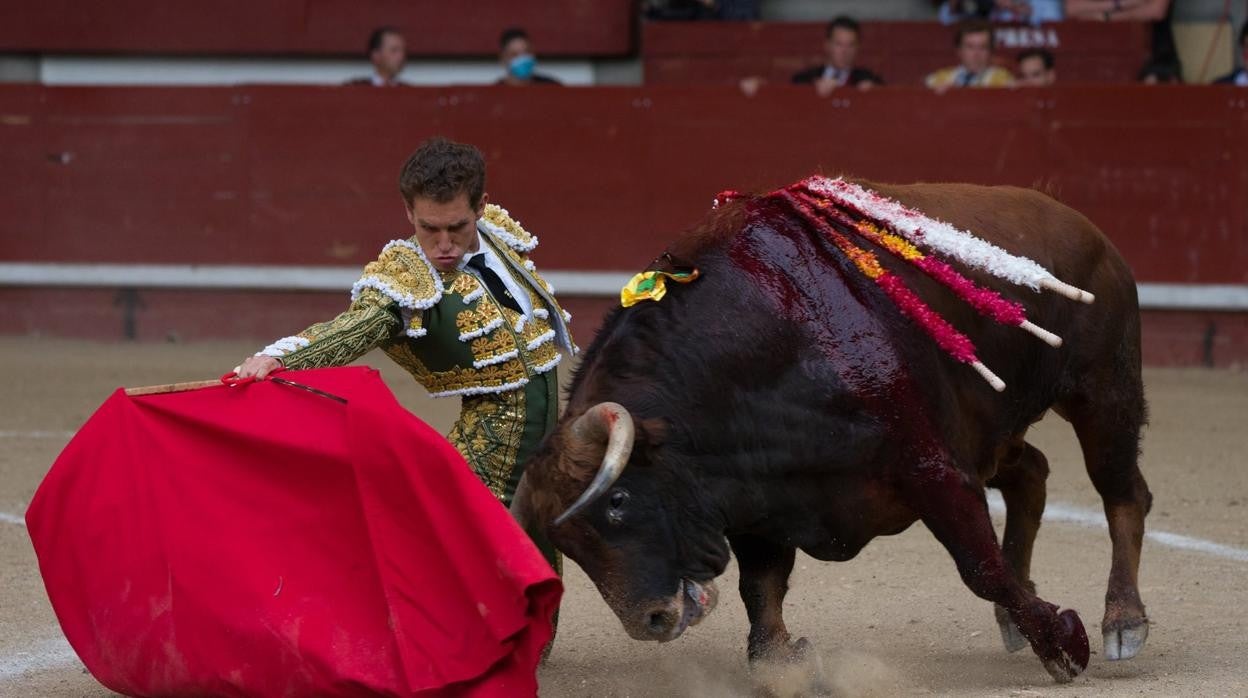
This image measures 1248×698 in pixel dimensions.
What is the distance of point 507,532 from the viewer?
299 centimetres

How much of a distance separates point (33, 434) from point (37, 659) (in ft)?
8.63

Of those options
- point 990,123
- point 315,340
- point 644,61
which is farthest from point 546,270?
point 315,340

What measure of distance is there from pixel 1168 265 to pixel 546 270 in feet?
8.72

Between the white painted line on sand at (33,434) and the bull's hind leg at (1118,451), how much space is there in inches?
140

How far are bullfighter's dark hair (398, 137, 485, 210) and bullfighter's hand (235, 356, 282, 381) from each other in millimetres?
360

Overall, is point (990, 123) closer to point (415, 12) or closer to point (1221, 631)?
point (415, 12)

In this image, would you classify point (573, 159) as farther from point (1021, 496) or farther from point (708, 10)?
point (1021, 496)

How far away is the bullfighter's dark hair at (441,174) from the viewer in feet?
10.2

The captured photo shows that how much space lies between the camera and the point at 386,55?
826 centimetres

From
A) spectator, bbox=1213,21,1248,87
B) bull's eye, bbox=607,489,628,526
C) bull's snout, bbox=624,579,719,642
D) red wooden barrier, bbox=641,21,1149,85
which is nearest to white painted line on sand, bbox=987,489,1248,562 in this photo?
bull's snout, bbox=624,579,719,642

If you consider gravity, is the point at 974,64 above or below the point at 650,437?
below

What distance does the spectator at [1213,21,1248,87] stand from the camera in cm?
766

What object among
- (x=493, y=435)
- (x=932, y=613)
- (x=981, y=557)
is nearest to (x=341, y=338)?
(x=493, y=435)

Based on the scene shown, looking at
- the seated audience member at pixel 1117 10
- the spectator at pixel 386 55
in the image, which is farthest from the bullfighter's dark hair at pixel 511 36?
the seated audience member at pixel 1117 10
